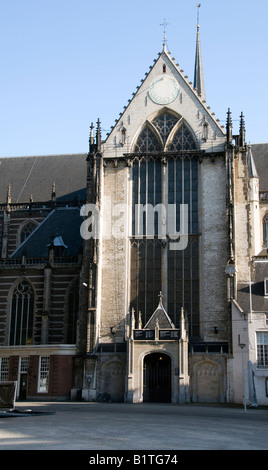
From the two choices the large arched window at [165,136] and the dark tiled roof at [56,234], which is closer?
the large arched window at [165,136]

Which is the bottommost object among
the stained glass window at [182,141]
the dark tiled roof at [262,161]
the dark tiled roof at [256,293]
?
the dark tiled roof at [256,293]

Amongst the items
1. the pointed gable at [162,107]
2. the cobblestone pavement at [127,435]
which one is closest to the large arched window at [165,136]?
the pointed gable at [162,107]

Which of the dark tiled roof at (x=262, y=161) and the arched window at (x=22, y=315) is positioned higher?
the dark tiled roof at (x=262, y=161)

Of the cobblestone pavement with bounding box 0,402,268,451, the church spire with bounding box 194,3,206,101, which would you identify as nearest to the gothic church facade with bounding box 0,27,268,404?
the church spire with bounding box 194,3,206,101

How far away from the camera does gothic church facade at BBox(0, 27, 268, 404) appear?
41938 mm

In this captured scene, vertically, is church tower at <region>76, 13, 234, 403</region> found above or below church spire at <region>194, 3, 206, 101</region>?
below

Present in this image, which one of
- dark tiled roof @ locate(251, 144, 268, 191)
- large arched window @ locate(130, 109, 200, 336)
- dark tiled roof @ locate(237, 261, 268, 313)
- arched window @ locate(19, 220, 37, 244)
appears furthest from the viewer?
arched window @ locate(19, 220, 37, 244)

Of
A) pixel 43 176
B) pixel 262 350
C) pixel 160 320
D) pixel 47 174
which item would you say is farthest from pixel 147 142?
pixel 43 176

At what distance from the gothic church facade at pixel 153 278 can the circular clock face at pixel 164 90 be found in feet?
0.28

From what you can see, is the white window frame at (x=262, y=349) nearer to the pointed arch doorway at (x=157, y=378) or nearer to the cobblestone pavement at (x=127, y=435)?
the pointed arch doorway at (x=157, y=378)

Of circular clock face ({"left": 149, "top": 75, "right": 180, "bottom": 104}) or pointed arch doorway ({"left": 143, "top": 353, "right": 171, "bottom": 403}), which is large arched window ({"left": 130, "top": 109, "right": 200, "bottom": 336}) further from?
pointed arch doorway ({"left": 143, "top": 353, "right": 171, "bottom": 403})

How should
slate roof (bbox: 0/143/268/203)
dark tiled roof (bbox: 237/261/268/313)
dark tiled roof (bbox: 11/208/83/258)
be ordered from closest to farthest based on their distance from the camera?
dark tiled roof (bbox: 237/261/268/313)
dark tiled roof (bbox: 11/208/83/258)
slate roof (bbox: 0/143/268/203)

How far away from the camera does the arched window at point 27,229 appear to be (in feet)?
203

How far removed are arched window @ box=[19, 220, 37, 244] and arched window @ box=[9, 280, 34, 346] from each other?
1123 cm
